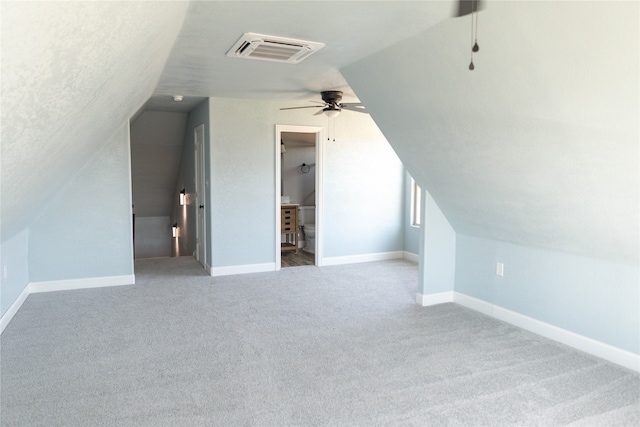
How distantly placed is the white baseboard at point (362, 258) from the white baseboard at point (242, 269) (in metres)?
0.80

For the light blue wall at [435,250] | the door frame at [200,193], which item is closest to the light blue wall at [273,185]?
the door frame at [200,193]

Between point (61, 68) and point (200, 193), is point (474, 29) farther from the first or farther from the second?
point (200, 193)

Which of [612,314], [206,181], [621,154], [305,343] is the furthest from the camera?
[206,181]

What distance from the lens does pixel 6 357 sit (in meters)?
3.20

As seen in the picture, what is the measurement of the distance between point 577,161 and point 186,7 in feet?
7.78

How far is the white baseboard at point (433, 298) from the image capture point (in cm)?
449

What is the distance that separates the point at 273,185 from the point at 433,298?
2.61 meters

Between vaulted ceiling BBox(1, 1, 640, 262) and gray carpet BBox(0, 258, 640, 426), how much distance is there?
3.00ft

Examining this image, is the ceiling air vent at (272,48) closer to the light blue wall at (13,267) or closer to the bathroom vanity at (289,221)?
the light blue wall at (13,267)

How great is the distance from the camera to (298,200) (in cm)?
850

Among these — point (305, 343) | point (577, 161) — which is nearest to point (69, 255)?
point (305, 343)

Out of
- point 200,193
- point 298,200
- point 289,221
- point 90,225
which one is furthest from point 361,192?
point 90,225

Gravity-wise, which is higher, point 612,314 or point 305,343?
point 612,314

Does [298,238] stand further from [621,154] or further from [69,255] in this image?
[621,154]
